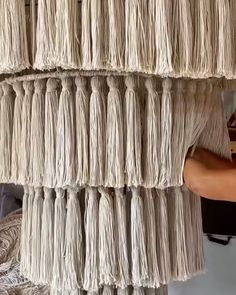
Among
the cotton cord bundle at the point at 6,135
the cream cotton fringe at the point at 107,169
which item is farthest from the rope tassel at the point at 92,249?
the cotton cord bundle at the point at 6,135

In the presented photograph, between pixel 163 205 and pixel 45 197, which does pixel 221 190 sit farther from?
pixel 45 197

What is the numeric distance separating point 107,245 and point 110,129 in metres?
0.13

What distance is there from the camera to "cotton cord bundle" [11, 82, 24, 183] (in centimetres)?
63

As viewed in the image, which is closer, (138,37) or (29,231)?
(138,37)

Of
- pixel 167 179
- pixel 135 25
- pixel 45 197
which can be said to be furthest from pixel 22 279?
pixel 135 25

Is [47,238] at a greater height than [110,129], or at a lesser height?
lesser

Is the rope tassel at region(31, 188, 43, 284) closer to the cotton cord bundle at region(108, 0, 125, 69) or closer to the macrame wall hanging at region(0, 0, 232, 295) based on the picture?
the macrame wall hanging at region(0, 0, 232, 295)

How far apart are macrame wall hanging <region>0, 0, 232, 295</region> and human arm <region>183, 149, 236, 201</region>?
0.01 m

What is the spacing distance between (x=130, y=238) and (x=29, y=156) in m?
0.15

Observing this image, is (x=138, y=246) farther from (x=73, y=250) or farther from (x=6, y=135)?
(x=6, y=135)

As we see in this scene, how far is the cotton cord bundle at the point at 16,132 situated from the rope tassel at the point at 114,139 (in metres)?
0.11

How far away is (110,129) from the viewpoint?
0.59 meters

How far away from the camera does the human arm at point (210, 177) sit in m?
0.58

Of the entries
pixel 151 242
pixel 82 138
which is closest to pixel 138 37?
pixel 82 138
